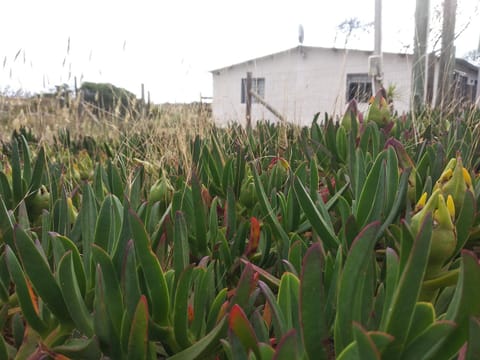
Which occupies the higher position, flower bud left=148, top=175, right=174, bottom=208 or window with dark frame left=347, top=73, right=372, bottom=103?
window with dark frame left=347, top=73, right=372, bottom=103

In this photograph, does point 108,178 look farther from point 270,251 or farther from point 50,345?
point 50,345

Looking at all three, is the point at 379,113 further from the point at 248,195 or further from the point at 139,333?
the point at 139,333

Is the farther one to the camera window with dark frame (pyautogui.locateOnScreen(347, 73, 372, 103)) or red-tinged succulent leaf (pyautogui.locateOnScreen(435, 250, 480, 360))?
window with dark frame (pyautogui.locateOnScreen(347, 73, 372, 103))

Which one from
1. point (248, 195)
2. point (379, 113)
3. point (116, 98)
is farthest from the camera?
point (116, 98)

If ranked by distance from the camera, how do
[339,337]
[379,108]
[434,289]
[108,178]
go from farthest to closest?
[379,108] < [108,178] < [434,289] < [339,337]

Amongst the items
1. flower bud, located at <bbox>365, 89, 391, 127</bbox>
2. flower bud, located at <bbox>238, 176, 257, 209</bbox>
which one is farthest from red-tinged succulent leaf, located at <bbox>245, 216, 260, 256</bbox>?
flower bud, located at <bbox>365, 89, 391, 127</bbox>

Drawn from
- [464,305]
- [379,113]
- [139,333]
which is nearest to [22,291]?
[139,333]

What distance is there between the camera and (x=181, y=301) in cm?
62

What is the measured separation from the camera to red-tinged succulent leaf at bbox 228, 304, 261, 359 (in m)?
0.50

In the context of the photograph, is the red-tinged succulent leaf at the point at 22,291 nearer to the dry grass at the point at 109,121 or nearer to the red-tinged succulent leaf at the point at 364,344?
the red-tinged succulent leaf at the point at 364,344

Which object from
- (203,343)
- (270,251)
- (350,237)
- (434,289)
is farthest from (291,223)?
(203,343)

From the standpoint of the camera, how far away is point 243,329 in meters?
0.51

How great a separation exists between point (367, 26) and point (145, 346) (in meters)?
9.89

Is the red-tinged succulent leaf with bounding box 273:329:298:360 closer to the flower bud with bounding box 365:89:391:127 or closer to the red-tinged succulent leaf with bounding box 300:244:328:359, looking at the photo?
the red-tinged succulent leaf with bounding box 300:244:328:359
